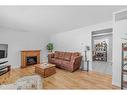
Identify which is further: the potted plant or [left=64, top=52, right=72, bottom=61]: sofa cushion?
the potted plant

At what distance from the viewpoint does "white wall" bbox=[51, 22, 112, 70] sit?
4.49 meters

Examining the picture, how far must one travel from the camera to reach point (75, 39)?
545cm

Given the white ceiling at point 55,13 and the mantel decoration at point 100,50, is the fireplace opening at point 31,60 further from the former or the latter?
the mantel decoration at point 100,50

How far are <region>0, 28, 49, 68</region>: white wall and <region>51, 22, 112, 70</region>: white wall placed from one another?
1.38m

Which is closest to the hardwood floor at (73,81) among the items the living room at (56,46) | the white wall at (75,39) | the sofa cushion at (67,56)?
the living room at (56,46)

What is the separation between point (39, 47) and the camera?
657 cm

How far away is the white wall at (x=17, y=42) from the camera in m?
4.93

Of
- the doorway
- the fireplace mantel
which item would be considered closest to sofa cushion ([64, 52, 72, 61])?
the doorway

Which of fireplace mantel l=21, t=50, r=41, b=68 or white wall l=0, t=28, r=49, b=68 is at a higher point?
white wall l=0, t=28, r=49, b=68

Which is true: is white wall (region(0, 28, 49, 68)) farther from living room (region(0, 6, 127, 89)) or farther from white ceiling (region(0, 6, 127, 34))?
white ceiling (region(0, 6, 127, 34))

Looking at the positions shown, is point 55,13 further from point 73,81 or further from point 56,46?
point 56,46
